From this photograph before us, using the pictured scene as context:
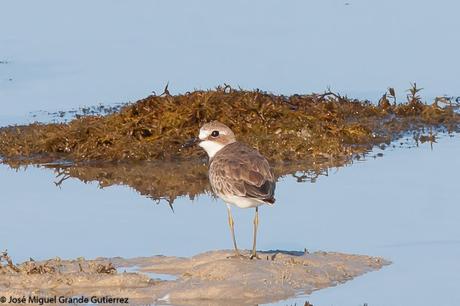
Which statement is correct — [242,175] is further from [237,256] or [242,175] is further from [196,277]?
[196,277]

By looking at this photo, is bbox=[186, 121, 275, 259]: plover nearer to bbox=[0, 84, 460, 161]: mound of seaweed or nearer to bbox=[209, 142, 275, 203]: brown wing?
bbox=[209, 142, 275, 203]: brown wing

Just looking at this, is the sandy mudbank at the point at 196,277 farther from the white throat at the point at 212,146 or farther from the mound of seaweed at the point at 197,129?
the mound of seaweed at the point at 197,129

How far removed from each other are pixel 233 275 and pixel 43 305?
1.32 metres

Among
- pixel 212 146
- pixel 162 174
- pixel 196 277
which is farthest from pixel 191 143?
pixel 196 277

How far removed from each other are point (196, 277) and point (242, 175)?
89 cm

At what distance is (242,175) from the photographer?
9.81 meters

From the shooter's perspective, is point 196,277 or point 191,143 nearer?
point 196,277

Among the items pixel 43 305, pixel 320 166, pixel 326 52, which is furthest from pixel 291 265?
pixel 326 52

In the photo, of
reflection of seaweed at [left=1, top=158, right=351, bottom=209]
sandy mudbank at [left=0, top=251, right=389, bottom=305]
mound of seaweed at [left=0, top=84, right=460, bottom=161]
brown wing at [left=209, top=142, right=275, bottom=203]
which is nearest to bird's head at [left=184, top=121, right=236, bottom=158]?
brown wing at [left=209, top=142, right=275, bottom=203]

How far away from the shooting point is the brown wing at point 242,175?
381 inches

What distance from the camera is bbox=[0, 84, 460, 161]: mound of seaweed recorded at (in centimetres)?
1397

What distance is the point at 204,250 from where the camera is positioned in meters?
10.3

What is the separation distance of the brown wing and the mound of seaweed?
352 cm

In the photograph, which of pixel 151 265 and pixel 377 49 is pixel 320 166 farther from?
pixel 377 49
